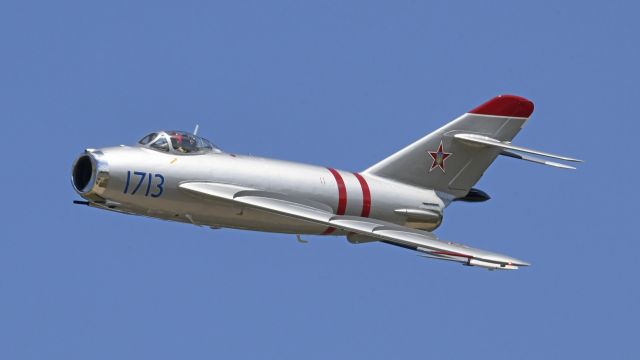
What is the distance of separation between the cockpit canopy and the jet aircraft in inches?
0.7

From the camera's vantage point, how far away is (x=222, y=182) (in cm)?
2567

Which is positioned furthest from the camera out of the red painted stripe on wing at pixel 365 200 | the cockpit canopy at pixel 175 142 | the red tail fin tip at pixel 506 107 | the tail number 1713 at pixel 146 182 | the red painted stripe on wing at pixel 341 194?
the red tail fin tip at pixel 506 107

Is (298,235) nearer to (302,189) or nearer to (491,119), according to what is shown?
(302,189)

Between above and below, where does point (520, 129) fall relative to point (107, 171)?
above

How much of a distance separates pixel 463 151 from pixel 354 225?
445 cm

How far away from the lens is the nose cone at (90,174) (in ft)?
81.5

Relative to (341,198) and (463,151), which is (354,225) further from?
(463,151)

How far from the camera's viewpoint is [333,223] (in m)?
25.2

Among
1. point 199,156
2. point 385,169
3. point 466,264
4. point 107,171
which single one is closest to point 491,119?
point 385,169

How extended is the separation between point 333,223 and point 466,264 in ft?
8.83

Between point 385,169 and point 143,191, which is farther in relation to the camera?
point 385,169

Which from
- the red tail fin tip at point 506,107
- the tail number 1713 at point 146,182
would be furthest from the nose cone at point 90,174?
the red tail fin tip at point 506,107

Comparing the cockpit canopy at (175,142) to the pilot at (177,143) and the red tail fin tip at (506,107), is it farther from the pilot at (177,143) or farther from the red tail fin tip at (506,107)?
the red tail fin tip at (506,107)

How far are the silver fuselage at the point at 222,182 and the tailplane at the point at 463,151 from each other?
33.1 inches
